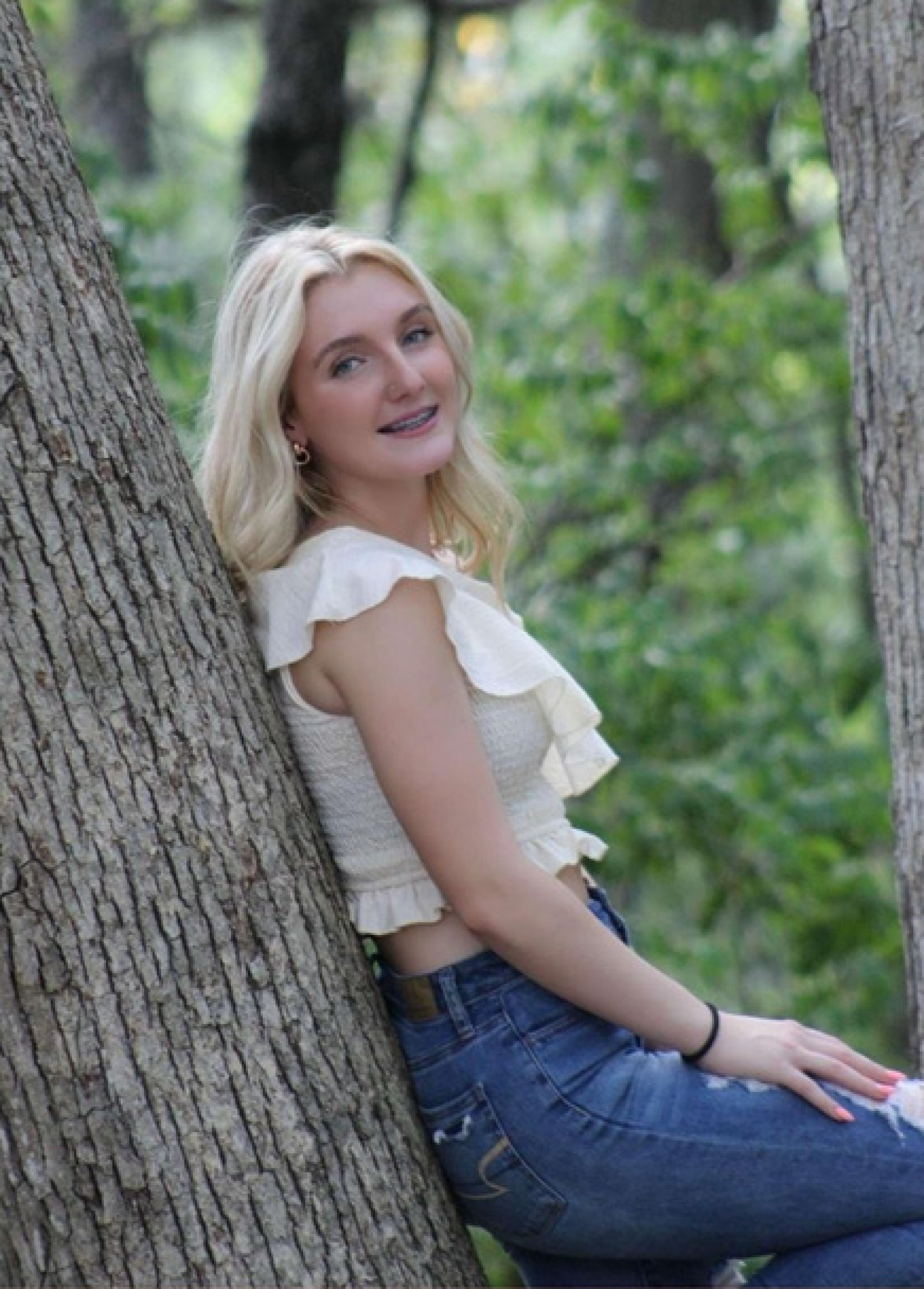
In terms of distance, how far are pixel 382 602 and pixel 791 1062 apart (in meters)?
0.80

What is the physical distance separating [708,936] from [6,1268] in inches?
189

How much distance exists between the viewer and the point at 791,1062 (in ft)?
7.29

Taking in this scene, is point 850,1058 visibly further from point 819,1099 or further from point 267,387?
point 267,387

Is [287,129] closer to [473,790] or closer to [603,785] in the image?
[603,785]

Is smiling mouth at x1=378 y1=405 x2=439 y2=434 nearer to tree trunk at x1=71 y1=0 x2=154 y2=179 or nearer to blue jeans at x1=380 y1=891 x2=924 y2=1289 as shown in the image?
blue jeans at x1=380 y1=891 x2=924 y2=1289

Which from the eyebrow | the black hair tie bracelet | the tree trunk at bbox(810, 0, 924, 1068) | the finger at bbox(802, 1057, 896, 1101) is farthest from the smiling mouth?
the finger at bbox(802, 1057, 896, 1101)

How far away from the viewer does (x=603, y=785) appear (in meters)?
5.36

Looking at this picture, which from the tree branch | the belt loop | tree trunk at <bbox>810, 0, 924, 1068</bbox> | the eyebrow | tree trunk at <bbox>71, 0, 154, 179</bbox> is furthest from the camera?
tree trunk at <bbox>71, 0, 154, 179</bbox>

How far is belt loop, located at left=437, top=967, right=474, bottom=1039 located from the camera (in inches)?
87.2

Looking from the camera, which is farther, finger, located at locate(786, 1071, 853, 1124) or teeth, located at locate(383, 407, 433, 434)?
teeth, located at locate(383, 407, 433, 434)

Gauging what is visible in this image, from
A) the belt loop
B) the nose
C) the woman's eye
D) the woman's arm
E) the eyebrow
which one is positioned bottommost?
the belt loop

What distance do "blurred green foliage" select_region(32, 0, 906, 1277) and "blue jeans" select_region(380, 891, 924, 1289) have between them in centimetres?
218

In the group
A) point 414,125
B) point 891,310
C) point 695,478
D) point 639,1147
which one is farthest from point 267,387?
point 414,125

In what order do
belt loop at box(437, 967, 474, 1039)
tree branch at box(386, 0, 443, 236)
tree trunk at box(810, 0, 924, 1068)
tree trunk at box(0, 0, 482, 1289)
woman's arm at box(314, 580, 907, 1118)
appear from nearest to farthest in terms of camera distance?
tree trunk at box(0, 0, 482, 1289) → woman's arm at box(314, 580, 907, 1118) → belt loop at box(437, 967, 474, 1039) → tree trunk at box(810, 0, 924, 1068) → tree branch at box(386, 0, 443, 236)
